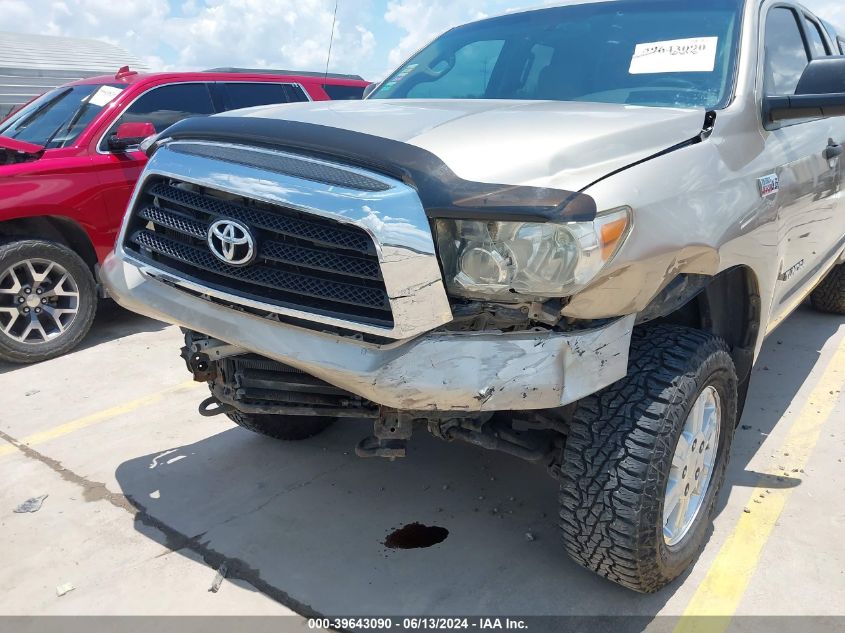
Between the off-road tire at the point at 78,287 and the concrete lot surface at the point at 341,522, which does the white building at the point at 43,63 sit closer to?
the off-road tire at the point at 78,287

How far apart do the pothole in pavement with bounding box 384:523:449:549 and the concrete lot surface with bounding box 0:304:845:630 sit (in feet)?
0.13

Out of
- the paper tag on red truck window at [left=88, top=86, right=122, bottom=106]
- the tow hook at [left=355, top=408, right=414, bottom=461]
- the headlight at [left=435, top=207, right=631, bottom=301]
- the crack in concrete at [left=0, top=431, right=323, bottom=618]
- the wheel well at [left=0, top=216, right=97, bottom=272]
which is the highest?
the paper tag on red truck window at [left=88, top=86, right=122, bottom=106]

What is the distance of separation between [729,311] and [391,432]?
1496 millimetres

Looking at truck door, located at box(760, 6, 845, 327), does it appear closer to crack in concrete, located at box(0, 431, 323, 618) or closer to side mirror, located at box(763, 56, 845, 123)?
side mirror, located at box(763, 56, 845, 123)

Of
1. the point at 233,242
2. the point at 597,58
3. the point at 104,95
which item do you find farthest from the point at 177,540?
the point at 104,95

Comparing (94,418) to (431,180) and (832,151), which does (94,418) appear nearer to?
(431,180)

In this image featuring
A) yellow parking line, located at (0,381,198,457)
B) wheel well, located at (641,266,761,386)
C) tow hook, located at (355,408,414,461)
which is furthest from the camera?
yellow parking line, located at (0,381,198,457)

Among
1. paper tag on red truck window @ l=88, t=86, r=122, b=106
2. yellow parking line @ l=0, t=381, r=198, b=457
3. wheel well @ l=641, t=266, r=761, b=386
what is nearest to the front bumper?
wheel well @ l=641, t=266, r=761, b=386

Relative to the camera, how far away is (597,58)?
3.03m

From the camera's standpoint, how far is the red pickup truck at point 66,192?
4793 mm

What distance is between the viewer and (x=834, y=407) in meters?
3.85

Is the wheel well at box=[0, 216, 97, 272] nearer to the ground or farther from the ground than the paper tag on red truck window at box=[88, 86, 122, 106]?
nearer to the ground

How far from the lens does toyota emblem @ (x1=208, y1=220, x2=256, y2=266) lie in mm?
2131

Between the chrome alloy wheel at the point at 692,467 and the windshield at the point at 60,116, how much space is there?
4714 mm
